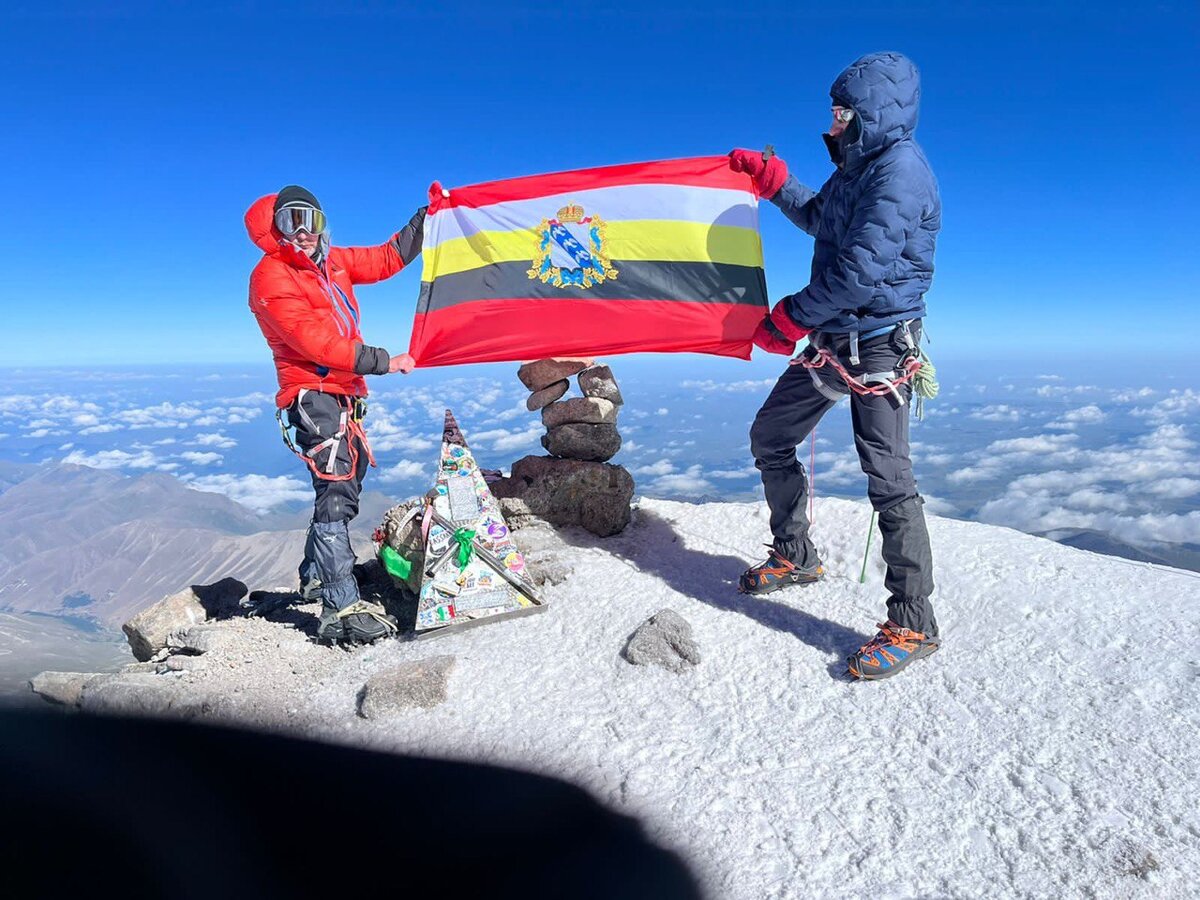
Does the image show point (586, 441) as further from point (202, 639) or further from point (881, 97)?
point (881, 97)

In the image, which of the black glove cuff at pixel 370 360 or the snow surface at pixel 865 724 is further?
the black glove cuff at pixel 370 360

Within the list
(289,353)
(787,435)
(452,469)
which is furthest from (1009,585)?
(289,353)

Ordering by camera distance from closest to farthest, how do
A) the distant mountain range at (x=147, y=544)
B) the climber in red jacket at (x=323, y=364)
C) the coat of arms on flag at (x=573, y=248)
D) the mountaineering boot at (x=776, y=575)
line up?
the climber in red jacket at (x=323, y=364), the mountaineering boot at (x=776, y=575), the coat of arms on flag at (x=573, y=248), the distant mountain range at (x=147, y=544)

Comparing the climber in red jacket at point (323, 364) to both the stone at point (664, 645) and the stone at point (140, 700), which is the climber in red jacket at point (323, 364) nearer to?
the stone at point (140, 700)

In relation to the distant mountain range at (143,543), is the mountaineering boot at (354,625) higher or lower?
higher

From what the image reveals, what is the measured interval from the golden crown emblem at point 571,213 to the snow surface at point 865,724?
410 cm

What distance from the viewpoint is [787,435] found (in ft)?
19.4

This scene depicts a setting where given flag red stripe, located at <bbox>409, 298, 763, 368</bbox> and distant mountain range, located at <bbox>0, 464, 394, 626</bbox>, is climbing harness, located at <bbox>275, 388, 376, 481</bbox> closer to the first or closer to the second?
flag red stripe, located at <bbox>409, 298, 763, 368</bbox>

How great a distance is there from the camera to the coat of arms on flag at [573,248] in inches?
281

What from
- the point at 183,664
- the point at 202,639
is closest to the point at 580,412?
the point at 202,639

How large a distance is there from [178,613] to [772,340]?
7304 mm

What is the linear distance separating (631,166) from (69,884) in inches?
Result: 292

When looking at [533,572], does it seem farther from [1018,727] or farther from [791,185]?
[791,185]

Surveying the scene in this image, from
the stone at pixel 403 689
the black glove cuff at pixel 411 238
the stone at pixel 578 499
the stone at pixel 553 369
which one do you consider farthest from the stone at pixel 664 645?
the black glove cuff at pixel 411 238
